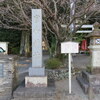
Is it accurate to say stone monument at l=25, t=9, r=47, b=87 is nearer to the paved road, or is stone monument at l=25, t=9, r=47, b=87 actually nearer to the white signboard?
the white signboard

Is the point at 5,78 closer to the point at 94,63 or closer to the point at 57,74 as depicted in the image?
the point at 57,74

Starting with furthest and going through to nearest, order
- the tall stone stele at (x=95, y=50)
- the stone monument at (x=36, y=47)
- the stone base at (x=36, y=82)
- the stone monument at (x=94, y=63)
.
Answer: the tall stone stele at (x=95, y=50) → the stone monument at (x=94, y=63) → the stone monument at (x=36, y=47) → the stone base at (x=36, y=82)

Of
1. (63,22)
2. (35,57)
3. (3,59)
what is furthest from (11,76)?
(63,22)

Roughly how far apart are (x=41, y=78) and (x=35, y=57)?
Result: 2.37 feet

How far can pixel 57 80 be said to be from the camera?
24.7 ft

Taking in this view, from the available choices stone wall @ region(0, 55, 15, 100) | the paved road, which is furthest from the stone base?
the paved road

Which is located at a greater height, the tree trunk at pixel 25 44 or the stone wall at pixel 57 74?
the tree trunk at pixel 25 44

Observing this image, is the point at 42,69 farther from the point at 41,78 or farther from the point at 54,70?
the point at 54,70

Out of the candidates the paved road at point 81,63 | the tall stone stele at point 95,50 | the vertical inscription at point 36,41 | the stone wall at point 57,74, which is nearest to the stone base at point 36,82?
the vertical inscription at point 36,41

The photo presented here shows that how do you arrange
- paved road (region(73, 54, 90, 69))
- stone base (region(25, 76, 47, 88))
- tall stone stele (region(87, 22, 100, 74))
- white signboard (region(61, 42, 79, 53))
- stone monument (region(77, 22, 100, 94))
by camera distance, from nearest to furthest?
stone base (region(25, 76, 47, 88)) → white signboard (region(61, 42, 79, 53)) → stone monument (region(77, 22, 100, 94)) → tall stone stele (region(87, 22, 100, 74)) → paved road (region(73, 54, 90, 69))

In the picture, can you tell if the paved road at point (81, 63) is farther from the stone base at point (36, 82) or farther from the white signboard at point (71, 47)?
the stone base at point (36, 82)

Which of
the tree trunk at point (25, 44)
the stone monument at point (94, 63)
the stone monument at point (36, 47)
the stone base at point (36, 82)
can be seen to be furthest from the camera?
the tree trunk at point (25, 44)

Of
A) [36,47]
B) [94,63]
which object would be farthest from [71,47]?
[94,63]

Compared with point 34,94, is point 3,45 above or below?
above
